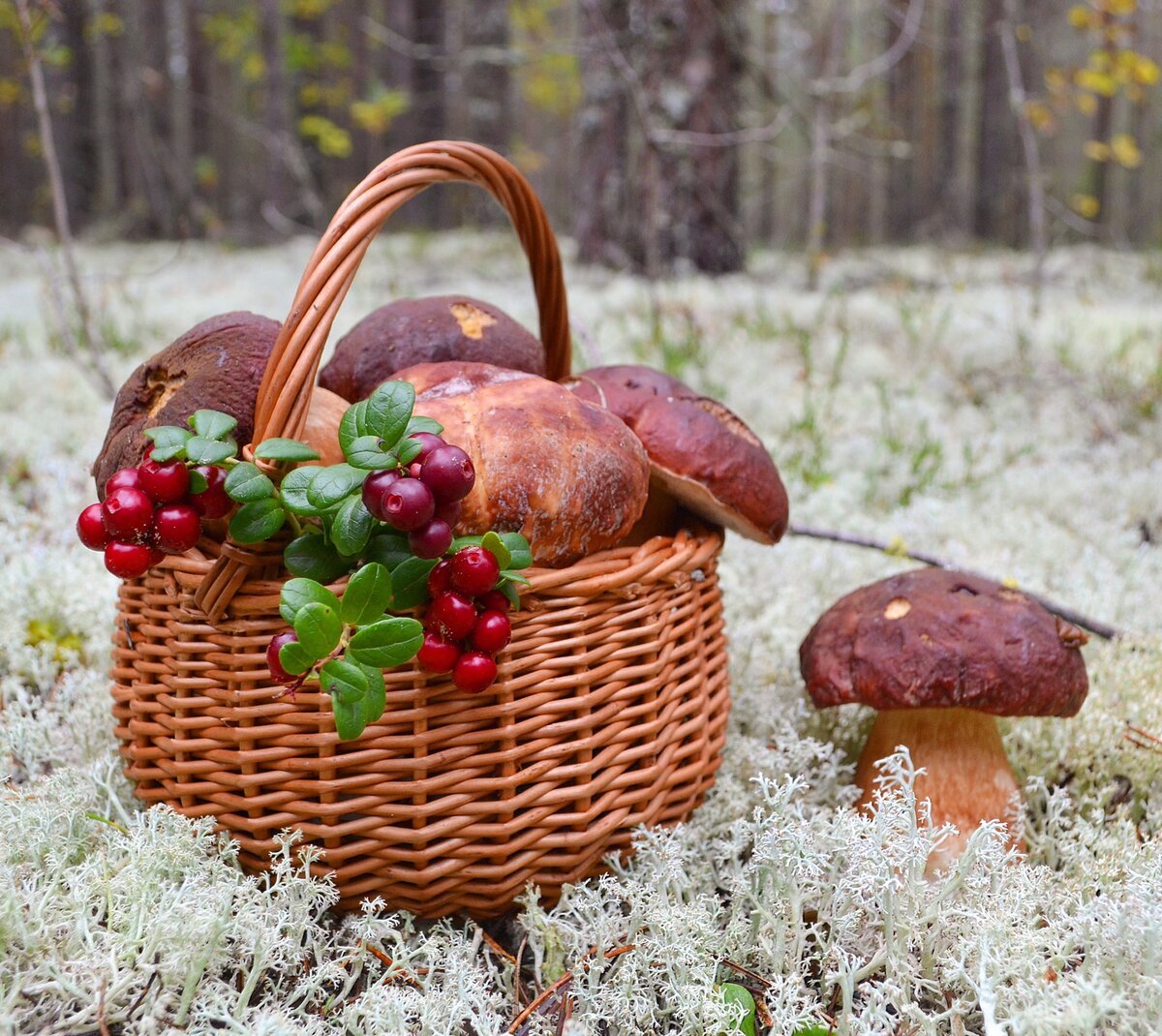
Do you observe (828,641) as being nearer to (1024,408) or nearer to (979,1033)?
(979,1033)

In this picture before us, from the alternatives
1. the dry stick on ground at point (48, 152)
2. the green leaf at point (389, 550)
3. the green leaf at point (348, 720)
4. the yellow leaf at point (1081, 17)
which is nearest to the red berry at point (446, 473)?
the green leaf at point (389, 550)

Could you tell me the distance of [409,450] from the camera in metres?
1.25

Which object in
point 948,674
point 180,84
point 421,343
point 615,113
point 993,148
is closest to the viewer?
point 948,674

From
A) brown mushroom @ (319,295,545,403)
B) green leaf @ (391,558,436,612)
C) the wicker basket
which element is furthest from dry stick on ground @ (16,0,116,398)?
green leaf @ (391,558,436,612)

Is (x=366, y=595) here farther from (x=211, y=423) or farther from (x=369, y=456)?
(x=211, y=423)

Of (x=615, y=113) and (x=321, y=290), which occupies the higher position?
(x=321, y=290)

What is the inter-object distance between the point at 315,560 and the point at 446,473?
26 centimetres

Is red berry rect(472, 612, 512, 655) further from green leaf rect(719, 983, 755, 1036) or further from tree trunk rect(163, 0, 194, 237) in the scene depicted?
tree trunk rect(163, 0, 194, 237)

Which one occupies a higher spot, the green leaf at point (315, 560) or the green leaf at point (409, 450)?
the green leaf at point (409, 450)

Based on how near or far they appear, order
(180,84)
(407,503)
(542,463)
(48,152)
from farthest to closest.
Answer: (180,84) → (48,152) → (542,463) → (407,503)

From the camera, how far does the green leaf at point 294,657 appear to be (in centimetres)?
120

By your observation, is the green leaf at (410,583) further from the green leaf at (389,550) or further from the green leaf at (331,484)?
the green leaf at (331,484)

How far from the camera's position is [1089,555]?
2.71 m

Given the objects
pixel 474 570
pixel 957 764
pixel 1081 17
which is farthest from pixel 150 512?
pixel 1081 17
